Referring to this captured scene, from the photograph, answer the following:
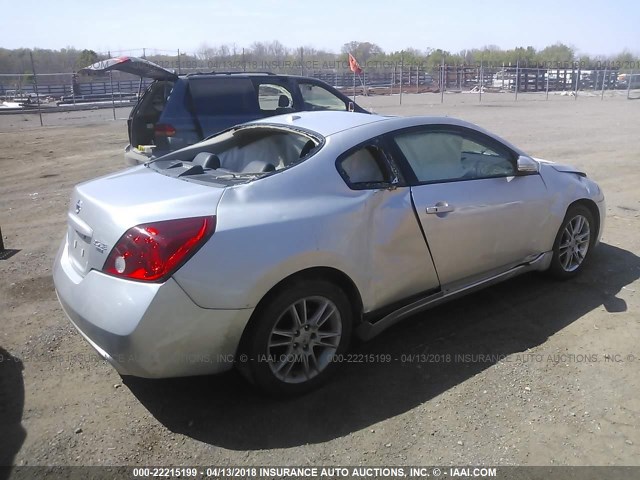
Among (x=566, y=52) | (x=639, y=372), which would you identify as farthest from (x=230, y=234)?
(x=566, y=52)

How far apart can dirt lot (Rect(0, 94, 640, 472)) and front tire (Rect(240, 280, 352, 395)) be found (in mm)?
153

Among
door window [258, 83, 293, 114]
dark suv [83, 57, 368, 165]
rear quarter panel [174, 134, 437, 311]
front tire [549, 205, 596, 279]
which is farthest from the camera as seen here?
door window [258, 83, 293, 114]

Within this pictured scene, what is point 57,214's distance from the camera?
284 inches

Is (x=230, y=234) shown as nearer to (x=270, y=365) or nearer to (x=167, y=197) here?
(x=167, y=197)

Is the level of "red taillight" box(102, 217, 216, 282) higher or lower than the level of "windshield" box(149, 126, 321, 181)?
lower

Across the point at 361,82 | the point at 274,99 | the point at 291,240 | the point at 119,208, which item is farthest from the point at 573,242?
the point at 361,82

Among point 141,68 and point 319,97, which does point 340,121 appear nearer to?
point 141,68

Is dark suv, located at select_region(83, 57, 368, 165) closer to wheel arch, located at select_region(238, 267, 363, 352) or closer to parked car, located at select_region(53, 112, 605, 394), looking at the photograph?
parked car, located at select_region(53, 112, 605, 394)

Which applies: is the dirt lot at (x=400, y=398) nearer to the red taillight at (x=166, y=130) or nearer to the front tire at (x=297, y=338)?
the front tire at (x=297, y=338)

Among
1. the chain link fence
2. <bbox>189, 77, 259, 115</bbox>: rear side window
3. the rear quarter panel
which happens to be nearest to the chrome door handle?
the rear quarter panel

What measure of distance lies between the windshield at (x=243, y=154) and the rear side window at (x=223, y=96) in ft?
13.1

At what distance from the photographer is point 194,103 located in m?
7.93

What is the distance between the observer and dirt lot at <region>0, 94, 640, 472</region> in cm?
280

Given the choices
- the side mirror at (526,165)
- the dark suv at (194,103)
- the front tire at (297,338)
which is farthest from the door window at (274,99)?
the front tire at (297,338)
